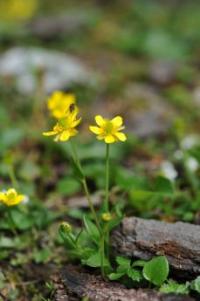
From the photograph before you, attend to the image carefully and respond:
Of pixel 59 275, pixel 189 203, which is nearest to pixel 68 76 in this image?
pixel 189 203

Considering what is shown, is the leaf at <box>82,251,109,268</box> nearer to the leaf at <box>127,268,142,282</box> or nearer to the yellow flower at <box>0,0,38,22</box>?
the leaf at <box>127,268,142,282</box>

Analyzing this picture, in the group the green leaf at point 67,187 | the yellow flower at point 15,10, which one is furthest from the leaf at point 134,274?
the yellow flower at point 15,10

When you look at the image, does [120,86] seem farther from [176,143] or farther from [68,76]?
[176,143]

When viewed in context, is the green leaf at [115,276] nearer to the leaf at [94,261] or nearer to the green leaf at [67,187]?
the leaf at [94,261]

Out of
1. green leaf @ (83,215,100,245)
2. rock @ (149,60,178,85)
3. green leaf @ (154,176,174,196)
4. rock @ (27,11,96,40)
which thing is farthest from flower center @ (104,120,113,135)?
rock @ (27,11,96,40)

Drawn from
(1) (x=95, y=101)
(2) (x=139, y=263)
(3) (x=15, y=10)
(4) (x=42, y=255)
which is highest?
(3) (x=15, y=10)

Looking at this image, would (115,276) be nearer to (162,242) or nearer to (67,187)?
(162,242)

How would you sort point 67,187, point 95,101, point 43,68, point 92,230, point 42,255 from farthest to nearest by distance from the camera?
point 95,101 < point 43,68 < point 67,187 < point 42,255 < point 92,230

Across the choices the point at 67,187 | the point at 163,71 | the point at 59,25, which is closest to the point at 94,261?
the point at 67,187
